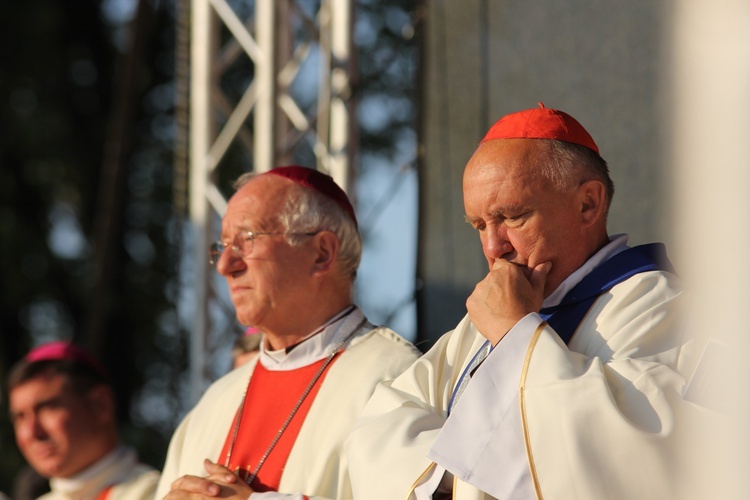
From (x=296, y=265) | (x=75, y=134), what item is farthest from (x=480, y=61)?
(x=75, y=134)

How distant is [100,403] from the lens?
204 inches

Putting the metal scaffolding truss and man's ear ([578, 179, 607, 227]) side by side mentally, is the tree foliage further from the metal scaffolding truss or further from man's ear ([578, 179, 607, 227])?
man's ear ([578, 179, 607, 227])

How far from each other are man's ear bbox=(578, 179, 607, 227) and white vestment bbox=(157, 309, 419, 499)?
97 centimetres

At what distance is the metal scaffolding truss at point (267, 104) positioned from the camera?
5766mm

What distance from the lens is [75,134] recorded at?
42.4 ft

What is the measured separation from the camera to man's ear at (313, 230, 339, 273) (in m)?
3.93

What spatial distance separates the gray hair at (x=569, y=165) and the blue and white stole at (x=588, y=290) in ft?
0.57

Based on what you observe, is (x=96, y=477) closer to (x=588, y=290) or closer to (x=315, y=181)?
(x=315, y=181)

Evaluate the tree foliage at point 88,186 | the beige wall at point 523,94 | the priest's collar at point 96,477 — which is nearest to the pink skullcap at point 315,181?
the beige wall at point 523,94

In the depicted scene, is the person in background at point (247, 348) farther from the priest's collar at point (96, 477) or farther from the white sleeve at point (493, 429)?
the white sleeve at point (493, 429)

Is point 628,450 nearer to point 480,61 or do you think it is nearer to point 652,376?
point 652,376

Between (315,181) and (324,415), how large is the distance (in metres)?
0.83

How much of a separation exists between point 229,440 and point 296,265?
0.65 meters

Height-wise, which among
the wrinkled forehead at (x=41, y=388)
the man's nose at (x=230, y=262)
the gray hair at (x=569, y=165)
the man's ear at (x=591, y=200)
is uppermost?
the gray hair at (x=569, y=165)
